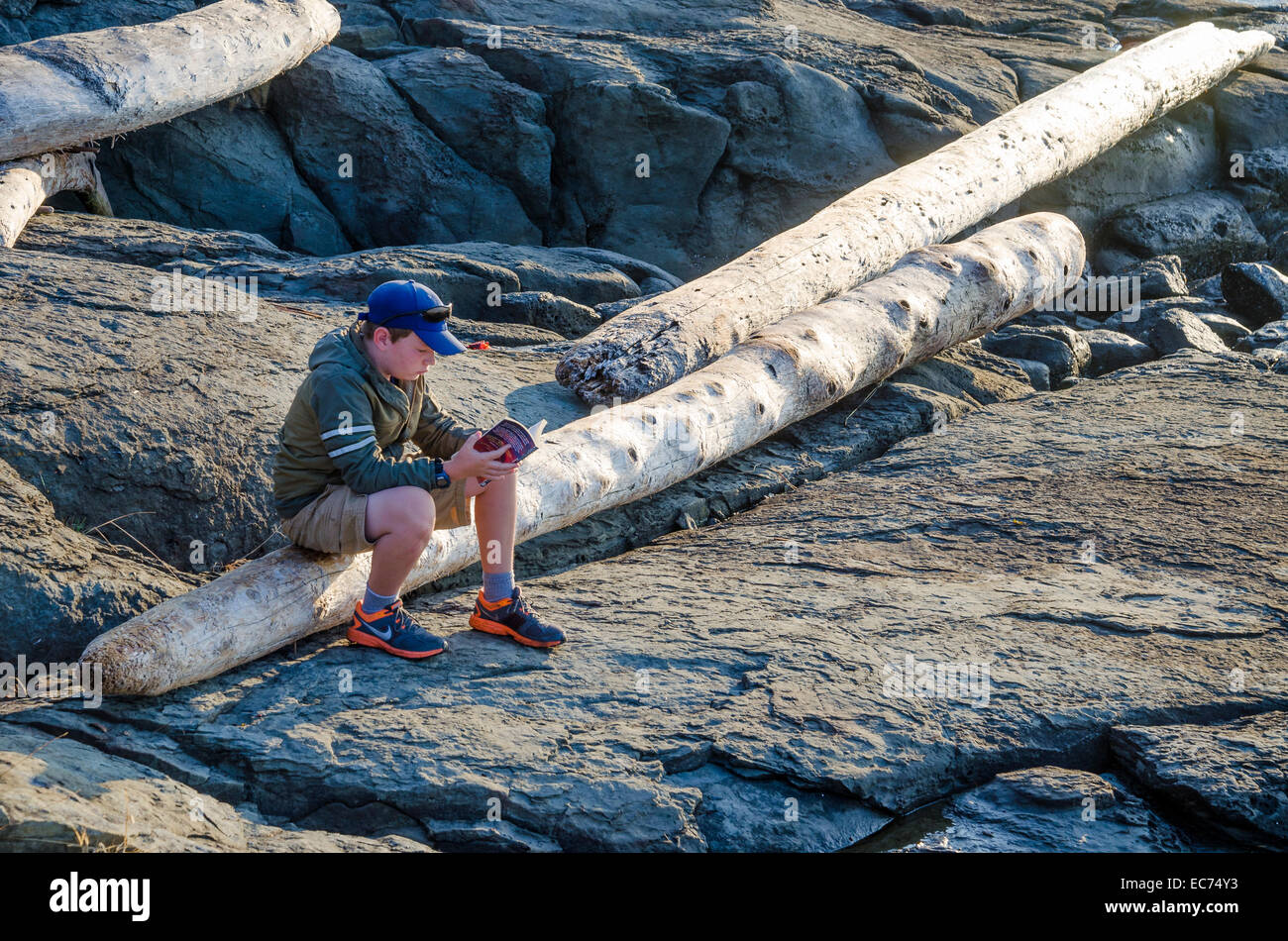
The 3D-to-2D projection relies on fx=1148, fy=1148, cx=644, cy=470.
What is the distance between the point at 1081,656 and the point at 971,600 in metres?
0.55

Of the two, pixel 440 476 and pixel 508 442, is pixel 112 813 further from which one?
pixel 508 442

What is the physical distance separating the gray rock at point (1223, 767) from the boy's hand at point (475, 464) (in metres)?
2.10

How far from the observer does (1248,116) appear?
11.4 metres

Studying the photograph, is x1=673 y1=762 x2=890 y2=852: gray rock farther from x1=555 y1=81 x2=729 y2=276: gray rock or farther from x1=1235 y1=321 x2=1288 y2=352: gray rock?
x1=555 y1=81 x2=729 y2=276: gray rock

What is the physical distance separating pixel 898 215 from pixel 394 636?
5220 mm

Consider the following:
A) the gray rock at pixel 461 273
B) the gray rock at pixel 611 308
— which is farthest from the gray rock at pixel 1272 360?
the gray rock at pixel 461 273

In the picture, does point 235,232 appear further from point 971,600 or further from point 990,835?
point 990,835

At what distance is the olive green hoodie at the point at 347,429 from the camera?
12.1ft

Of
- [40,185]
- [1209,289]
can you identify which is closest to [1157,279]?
[1209,289]

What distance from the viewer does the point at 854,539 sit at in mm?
5051

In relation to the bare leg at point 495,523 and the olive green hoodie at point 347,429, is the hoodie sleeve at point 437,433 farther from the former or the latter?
the bare leg at point 495,523

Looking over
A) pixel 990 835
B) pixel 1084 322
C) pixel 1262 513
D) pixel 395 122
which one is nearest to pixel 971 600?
pixel 990 835

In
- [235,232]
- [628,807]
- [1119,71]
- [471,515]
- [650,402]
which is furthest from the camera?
[1119,71]

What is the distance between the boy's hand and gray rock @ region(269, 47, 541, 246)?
228 inches
